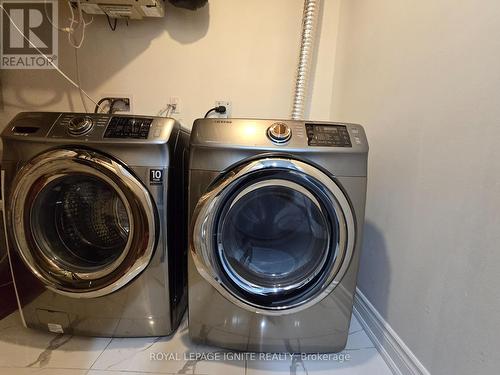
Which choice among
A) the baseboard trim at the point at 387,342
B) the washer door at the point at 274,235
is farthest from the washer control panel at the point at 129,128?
the baseboard trim at the point at 387,342

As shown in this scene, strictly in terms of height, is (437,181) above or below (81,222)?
above

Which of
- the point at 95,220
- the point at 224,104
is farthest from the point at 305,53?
the point at 95,220

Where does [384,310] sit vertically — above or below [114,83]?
below

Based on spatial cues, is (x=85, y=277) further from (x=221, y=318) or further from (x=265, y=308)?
(x=265, y=308)

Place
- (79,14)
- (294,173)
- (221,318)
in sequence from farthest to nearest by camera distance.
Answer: (79,14) → (221,318) → (294,173)

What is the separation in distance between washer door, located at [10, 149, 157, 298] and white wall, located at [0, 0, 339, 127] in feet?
2.77

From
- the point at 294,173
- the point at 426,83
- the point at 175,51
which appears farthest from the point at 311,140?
the point at 175,51

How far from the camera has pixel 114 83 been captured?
1.68 metres

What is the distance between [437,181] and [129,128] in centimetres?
100

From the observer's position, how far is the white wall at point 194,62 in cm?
164

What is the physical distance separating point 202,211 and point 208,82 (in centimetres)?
109

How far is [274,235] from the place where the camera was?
1036 millimetres

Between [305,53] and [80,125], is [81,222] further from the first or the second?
[305,53]

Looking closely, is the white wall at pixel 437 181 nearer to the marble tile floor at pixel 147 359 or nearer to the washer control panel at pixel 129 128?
the marble tile floor at pixel 147 359
